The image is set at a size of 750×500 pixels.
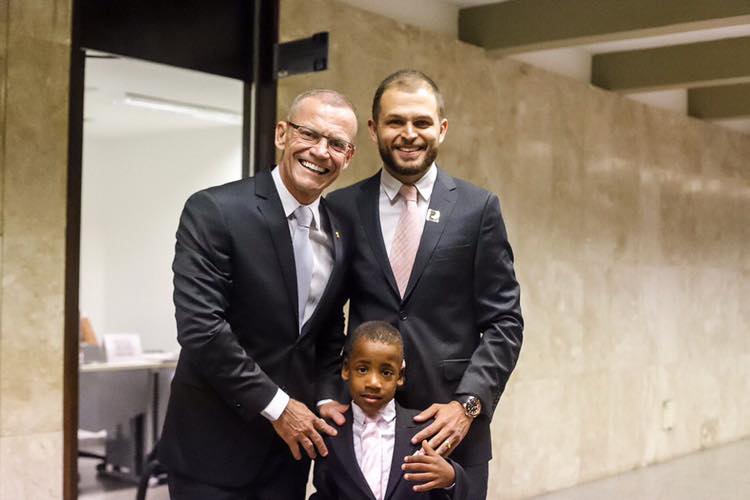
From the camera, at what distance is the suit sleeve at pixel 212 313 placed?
2197mm

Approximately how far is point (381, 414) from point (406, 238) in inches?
17.4

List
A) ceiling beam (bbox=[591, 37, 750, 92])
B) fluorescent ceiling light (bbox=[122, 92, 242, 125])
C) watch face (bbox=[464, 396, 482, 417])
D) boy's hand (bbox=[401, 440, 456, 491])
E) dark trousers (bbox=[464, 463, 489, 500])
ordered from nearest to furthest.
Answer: boy's hand (bbox=[401, 440, 456, 491]) < watch face (bbox=[464, 396, 482, 417]) < dark trousers (bbox=[464, 463, 489, 500]) < ceiling beam (bbox=[591, 37, 750, 92]) < fluorescent ceiling light (bbox=[122, 92, 242, 125])

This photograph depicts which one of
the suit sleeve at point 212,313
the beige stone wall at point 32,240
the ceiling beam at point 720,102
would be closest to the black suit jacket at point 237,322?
the suit sleeve at point 212,313

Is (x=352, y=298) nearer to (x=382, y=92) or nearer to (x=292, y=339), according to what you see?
(x=292, y=339)

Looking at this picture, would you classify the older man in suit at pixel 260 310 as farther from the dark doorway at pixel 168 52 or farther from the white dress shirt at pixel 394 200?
the dark doorway at pixel 168 52

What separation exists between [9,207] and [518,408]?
349 centimetres

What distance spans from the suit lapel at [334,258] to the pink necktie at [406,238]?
0.15m

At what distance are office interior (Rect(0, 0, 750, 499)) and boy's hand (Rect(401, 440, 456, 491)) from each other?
213 cm

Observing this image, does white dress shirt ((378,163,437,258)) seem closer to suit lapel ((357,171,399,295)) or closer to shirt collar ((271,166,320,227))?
suit lapel ((357,171,399,295))

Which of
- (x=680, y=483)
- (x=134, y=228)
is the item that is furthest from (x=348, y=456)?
(x=134, y=228)

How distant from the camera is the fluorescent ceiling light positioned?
884 centimetres

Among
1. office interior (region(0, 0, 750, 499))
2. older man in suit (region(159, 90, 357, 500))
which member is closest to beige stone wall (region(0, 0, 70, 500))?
office interior (region(0, 0, 750, 499))

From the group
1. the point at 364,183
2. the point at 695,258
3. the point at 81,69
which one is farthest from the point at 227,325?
the point at 695,258

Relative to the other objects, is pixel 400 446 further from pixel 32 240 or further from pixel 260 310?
pixel 32 240
